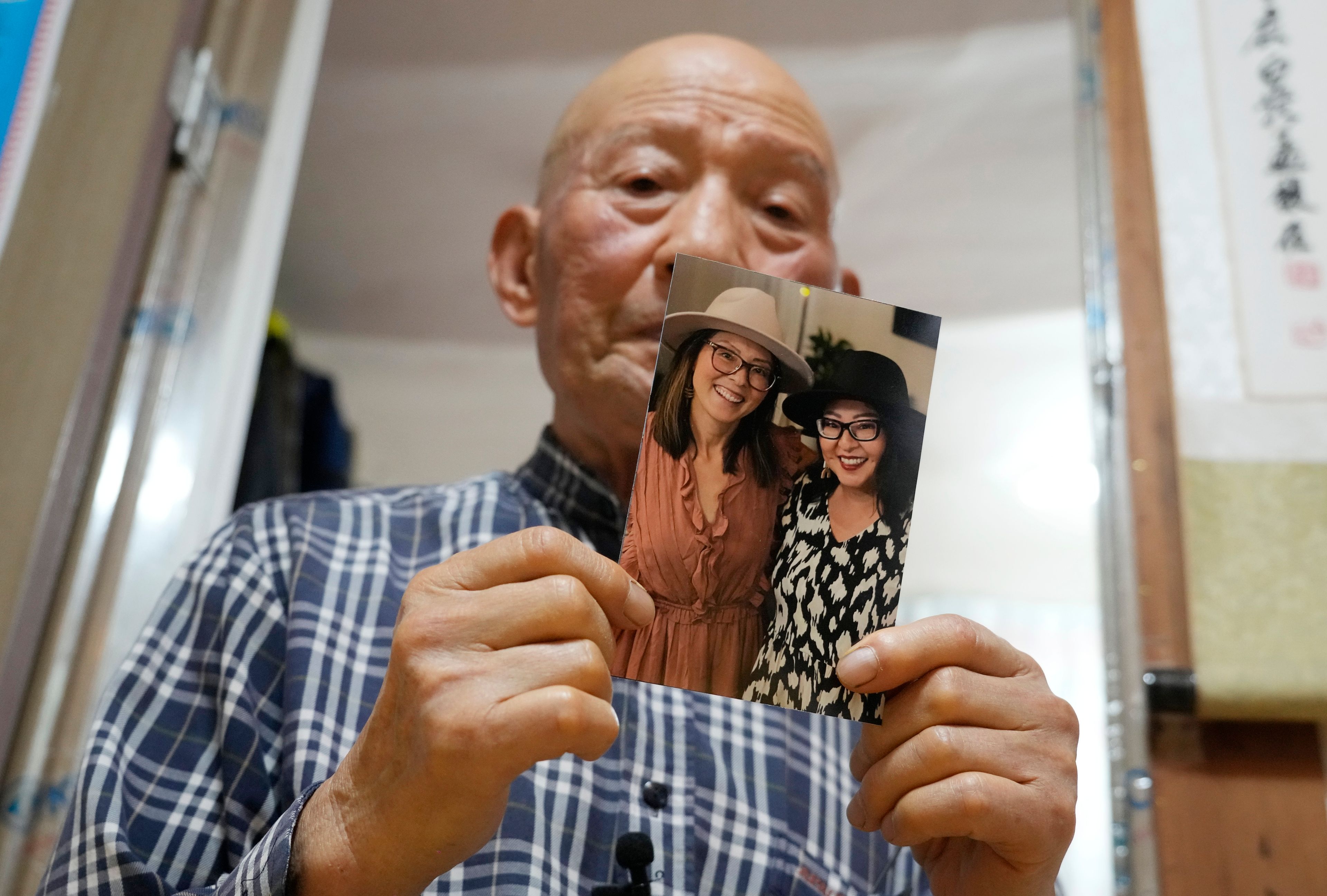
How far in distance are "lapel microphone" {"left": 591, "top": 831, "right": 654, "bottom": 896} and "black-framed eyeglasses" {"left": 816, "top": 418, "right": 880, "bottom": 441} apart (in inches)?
12.4

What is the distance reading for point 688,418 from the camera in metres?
0.56

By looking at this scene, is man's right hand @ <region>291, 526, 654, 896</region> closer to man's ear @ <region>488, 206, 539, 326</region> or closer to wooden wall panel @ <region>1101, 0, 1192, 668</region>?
man's ear @ <region>488, 206, 539, 326</region>

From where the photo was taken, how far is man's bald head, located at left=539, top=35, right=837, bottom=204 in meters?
0.93

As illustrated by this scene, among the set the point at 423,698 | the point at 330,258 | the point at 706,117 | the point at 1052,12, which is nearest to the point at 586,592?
the point at 423,698

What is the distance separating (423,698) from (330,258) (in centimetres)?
83

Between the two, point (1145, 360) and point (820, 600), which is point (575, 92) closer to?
point (1145, 360)

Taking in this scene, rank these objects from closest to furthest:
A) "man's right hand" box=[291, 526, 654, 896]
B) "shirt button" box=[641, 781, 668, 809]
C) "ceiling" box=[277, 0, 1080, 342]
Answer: "man's right hand" box=[291, 526, 654, 896] < "shirt button" box=[641, 781, 668, 809] < "ceiling" box=[277, 0, 1080, 342]

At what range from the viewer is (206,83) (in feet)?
3.76

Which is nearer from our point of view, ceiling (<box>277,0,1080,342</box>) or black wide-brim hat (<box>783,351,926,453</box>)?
black wide-brim hat (<box>783,351,926,453</box>)

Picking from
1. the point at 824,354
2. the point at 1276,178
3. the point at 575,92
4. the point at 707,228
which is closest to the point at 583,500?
the point at 707,228

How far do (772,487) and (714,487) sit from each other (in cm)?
3

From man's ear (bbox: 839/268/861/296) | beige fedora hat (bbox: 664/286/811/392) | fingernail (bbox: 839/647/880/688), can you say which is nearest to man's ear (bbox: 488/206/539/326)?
man's ear (bbox: 839/268/861/296)

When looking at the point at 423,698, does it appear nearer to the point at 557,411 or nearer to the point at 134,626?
the point at 557,411

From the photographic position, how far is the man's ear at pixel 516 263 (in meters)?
0.98
